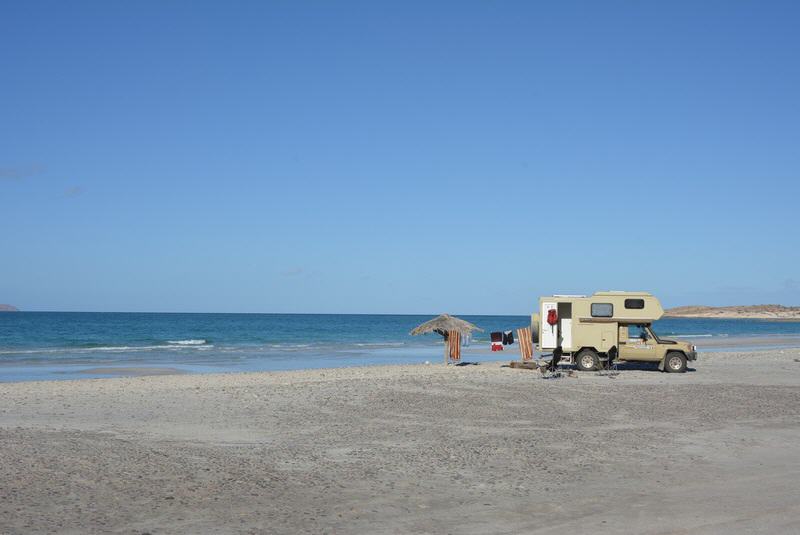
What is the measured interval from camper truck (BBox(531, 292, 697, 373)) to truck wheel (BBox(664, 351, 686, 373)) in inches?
1.3

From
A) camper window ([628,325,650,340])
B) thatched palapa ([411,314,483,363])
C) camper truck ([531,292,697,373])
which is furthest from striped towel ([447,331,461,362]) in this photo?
camper window ([628,325,650,340])

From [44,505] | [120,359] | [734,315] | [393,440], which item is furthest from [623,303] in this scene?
[734,315]

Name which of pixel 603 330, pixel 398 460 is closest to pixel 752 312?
pixel 603 330

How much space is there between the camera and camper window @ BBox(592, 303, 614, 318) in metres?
24.8

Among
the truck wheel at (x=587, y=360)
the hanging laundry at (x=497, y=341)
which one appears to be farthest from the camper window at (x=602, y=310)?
the hanging laundry at (x=497, y=341)

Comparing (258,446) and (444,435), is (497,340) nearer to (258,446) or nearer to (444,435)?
(444,435)

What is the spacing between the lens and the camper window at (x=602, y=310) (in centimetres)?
2480

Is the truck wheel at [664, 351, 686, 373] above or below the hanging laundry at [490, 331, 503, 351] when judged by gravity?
below

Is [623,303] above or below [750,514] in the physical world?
above

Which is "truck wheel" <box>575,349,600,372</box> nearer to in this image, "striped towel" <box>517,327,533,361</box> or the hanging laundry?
"striped towel" <box>517,327,533,361</box>

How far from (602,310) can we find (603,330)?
643 millimetres

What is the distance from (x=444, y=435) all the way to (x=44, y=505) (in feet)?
21.1

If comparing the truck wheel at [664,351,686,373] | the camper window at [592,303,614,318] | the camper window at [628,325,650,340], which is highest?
the camper window at [592,303,614,318]

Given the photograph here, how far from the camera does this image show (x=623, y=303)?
24.8m
